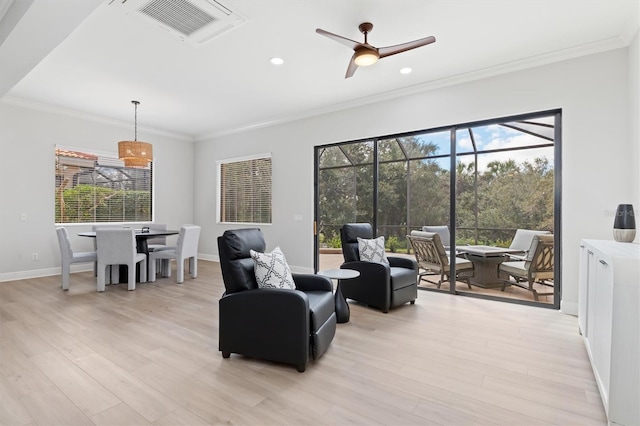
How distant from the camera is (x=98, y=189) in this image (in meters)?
6.46

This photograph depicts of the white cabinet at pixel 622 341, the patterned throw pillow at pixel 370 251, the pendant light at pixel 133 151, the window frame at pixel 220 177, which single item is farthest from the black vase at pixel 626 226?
the pendant light at pixel 133 151

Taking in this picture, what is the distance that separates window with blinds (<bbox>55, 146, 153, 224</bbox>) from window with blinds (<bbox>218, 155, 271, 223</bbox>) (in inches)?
61.8

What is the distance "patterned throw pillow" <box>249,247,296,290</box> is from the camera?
2533 mm

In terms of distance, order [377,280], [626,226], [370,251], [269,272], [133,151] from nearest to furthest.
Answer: [269,272]
[626,226]
[377,280]
[370,251]
[133,151]

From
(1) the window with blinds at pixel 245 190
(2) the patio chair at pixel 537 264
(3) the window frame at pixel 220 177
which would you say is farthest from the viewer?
(1) the window with blinds at pixel 245 190

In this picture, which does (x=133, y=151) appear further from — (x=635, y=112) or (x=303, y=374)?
(x=635, y=112)

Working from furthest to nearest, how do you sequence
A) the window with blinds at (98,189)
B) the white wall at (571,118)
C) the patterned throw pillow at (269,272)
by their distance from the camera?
the window with blinds at (98,189) → the white wall at (571,118) → the patterned throw pillow at (269,272)

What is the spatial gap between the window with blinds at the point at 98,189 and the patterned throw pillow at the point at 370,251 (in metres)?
5.32

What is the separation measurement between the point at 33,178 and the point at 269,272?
17.8ft

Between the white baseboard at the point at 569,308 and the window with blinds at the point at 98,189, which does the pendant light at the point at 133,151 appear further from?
the white baseboard at the point at 569,308

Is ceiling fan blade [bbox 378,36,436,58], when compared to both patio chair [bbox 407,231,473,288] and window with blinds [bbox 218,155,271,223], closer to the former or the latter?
patio chair [bbox 407,231,473,288]

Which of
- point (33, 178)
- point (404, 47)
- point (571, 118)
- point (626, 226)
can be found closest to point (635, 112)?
point (571, 118)

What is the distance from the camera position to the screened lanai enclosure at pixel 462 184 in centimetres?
462

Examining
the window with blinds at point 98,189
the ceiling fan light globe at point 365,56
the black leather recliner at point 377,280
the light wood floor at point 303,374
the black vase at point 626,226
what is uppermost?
the ceiling fan light globe at point 365,56
